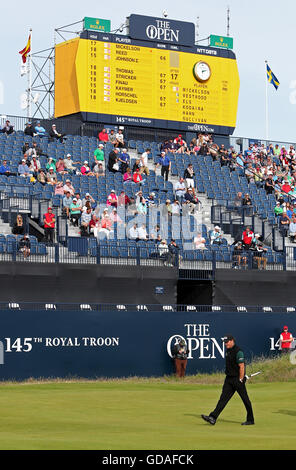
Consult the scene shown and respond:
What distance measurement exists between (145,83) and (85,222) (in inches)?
494

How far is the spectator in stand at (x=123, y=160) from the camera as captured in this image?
3716 centimetres

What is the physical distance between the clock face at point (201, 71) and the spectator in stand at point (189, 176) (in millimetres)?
6495

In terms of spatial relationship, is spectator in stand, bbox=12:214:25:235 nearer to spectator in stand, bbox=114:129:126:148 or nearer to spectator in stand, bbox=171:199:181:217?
spectator in stand, bbox=171:199:181:217

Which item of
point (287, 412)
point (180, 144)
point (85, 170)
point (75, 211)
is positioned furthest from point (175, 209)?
point (287, 412)

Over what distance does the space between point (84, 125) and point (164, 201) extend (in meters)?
7.11

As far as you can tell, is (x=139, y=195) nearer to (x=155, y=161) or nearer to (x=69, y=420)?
(x=155, y=161)

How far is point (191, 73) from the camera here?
Answer: 4322cm

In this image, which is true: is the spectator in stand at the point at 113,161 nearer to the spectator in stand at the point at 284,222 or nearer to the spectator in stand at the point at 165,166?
the spectator in stand at the point at 165,166

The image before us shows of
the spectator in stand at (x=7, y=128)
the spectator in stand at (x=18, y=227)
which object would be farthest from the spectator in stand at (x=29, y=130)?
the spectator in stand at (x=18, y=227)

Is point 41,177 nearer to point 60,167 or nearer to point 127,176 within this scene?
point 60,167

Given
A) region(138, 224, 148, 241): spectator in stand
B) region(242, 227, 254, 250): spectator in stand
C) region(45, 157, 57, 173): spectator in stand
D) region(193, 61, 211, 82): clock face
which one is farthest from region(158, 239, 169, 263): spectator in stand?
region(193, 61, 211, 82): clock face

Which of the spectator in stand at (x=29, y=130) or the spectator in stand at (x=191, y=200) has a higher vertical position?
the spectator in stand at (x=29, y=130)

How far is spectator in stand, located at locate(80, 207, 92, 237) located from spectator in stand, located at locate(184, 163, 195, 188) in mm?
7234
